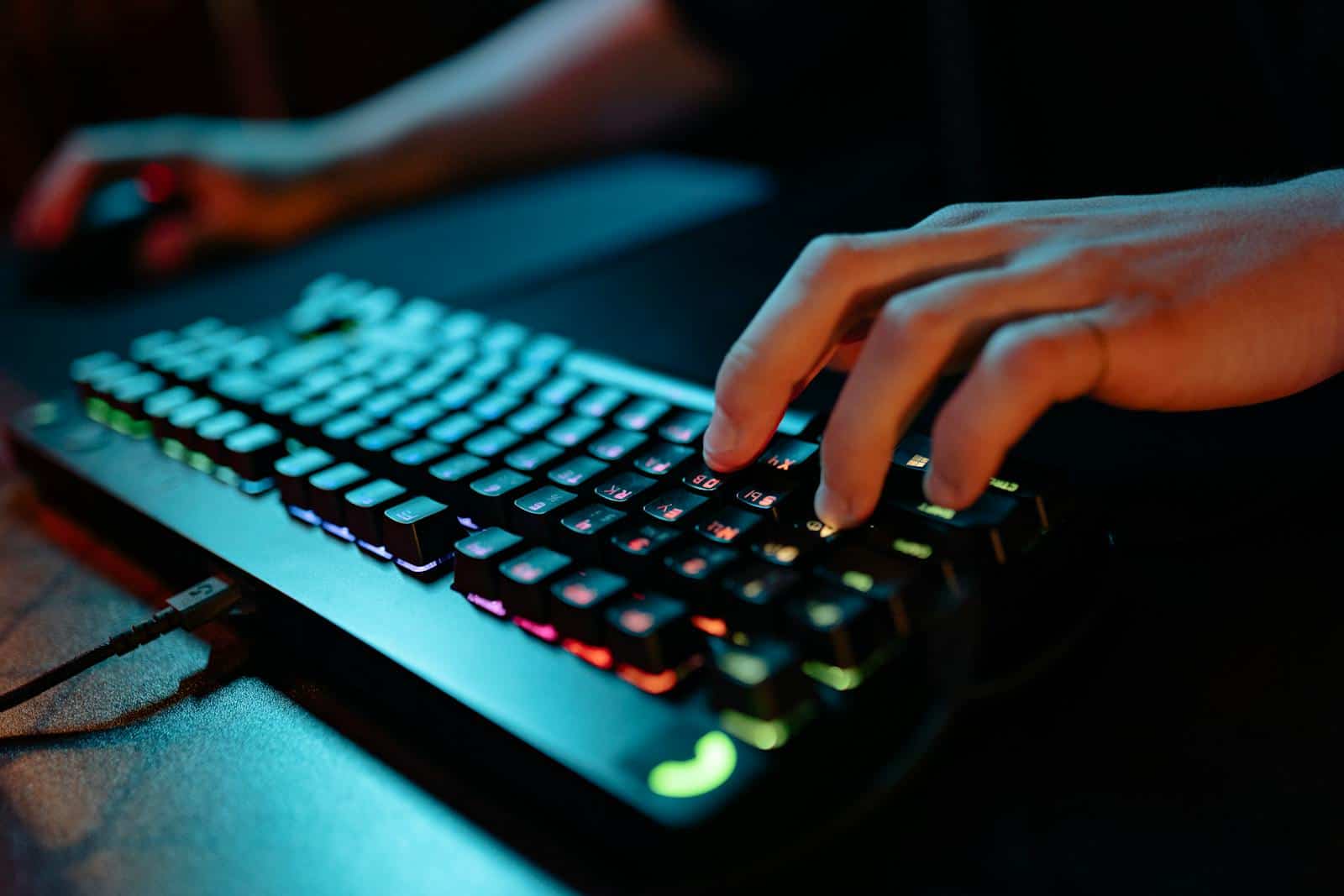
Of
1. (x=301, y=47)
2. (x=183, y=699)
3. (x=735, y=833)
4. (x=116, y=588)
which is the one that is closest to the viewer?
(x=735, y=833)

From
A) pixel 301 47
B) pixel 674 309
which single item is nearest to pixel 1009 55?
pixel 674 309

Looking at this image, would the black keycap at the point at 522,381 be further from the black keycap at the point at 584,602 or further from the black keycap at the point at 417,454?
the black keycap at the point at 584,602

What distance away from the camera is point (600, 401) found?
532 millimetres

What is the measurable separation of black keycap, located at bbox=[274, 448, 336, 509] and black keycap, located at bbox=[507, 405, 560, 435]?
0.09m

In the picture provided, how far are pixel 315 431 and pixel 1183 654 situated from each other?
424 millimetres

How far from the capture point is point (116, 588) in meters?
0.54

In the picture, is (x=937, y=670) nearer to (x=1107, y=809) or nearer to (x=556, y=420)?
(x=1107, y=809)

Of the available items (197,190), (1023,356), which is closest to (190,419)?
(1023,356)

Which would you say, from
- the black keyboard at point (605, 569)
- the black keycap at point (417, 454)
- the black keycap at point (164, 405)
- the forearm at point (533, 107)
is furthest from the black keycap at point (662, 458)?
the forearm at point (533, 107)

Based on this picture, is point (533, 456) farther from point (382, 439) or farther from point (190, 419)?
point (190, 419)

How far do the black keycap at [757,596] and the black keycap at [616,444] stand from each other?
12cm

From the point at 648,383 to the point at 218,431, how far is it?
0.23m

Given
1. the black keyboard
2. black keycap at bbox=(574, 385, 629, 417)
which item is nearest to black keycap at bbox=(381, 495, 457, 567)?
the black keyboard

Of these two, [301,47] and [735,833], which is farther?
[301,47]
